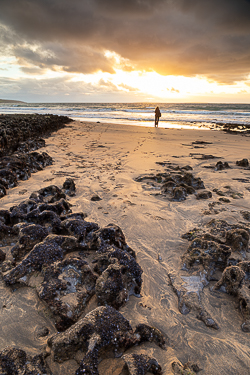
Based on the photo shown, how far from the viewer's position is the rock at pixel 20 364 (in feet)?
4.11

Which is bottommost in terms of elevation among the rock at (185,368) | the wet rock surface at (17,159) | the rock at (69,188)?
the rock at (185,368)

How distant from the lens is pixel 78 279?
199 centimetres

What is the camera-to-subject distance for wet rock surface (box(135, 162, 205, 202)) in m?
4.39

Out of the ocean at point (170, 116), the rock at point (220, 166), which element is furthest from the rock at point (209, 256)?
the ocean at point (170, 116)

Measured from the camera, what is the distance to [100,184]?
16.5ft

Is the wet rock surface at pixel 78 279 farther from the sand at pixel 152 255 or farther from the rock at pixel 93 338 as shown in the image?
the sand at pixel 152 255

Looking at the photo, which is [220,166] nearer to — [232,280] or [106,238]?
[232,280]

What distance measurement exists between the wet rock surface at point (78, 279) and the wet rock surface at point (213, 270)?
503 millimetres

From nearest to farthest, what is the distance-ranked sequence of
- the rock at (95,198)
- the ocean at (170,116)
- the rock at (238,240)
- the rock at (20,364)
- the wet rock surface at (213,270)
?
the rock at (20,364)
the wet rock surface at (213,270)
the rock at (238,240)
the rock at (95,198)
the ocean at (170,116)

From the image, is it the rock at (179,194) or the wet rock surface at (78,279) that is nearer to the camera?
the wet rock surface at (78,279)

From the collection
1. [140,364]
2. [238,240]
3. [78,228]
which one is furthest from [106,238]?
[238,240]

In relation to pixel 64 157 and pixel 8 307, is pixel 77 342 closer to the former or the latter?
pixel 8 307

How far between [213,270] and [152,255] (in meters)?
0.75

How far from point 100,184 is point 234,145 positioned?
337 inches
